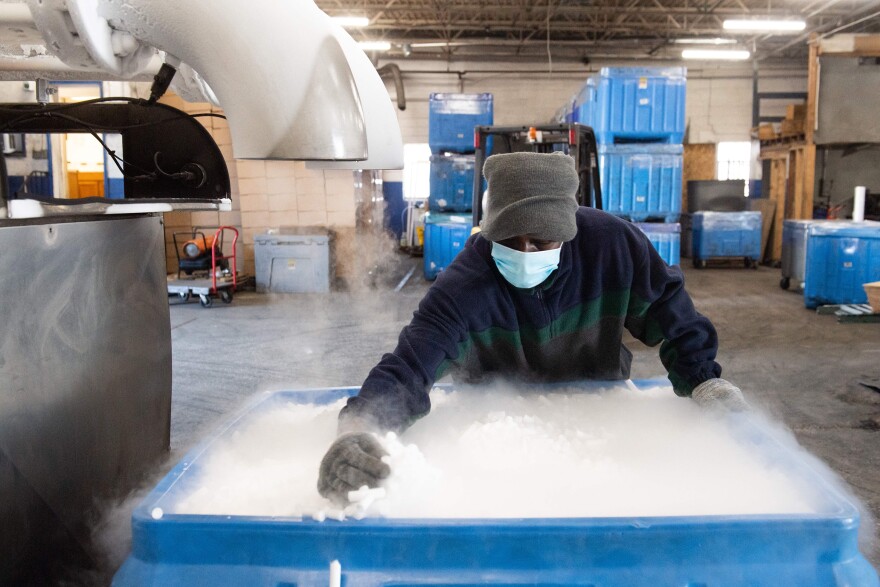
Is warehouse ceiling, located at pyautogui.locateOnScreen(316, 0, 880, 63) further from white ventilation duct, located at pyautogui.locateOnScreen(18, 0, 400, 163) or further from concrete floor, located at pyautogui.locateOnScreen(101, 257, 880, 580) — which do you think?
white ventilation duct, located at pyautogui.locateOnScreen(18, 0, 400, 163)

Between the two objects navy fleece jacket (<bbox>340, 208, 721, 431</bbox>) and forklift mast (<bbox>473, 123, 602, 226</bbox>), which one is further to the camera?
forklift mast (<bbox>473, 123, 602, 226</bbox>)

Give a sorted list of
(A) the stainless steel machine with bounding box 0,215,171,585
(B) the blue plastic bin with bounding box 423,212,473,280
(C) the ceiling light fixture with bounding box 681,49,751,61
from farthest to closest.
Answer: (C) the ceiling light fixture with bounding box 681,49,751,61 < (B) the blue plastic bin with bounding box 423,212,473,280 < (A) the stainless steel machine with bounding box 0,215,171,585

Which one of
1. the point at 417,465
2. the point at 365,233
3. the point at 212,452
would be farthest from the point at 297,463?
the point at 365,233

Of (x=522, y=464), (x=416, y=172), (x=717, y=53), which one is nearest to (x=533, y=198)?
(x=522, y=464)

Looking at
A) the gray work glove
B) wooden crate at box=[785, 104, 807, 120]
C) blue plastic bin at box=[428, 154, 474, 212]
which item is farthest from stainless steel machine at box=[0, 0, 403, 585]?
wooden crate at box=[785, 104, 807, 120]

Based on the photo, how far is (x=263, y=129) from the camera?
125 centimetres

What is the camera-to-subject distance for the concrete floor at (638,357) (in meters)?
3.16

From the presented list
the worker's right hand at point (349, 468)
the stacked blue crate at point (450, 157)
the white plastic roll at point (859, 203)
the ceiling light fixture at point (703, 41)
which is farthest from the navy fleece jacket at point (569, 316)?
the ceiling light fixture at point (703, 41)

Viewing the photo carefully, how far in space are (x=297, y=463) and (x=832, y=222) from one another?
6.96 meters

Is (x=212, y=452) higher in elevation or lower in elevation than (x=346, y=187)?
lower

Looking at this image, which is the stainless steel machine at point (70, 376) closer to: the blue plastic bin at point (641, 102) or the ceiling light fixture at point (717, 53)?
the blue plastic bin at point (641, 102)

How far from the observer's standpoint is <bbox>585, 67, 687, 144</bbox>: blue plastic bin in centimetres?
688

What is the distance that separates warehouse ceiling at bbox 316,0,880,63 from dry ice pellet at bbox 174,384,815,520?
10.1 metres

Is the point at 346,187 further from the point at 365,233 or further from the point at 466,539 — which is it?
the point at 466,539
